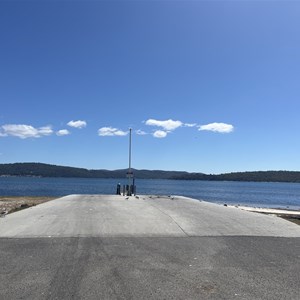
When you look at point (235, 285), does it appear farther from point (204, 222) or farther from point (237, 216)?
point (237, 216)

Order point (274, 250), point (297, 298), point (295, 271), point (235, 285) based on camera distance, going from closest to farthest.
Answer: point (297, 298) < point (235, 285) < point (295, 271) < point (274, 250)

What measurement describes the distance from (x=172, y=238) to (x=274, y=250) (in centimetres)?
268

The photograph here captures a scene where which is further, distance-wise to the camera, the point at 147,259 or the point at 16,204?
the point at 16,204

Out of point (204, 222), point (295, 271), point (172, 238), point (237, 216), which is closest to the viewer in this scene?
point (295, 271)

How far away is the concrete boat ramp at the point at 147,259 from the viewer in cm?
671

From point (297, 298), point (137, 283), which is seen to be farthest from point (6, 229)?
point (297, 298)

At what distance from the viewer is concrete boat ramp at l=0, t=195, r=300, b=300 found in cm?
671

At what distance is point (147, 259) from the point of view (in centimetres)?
895

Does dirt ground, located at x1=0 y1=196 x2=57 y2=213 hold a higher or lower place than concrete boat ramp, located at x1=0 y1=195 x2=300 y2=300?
higher

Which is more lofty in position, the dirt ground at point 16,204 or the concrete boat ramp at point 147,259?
the dirt ground at point 16,204

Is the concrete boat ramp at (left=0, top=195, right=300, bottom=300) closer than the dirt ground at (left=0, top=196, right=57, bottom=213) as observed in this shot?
Yes

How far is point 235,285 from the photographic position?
7.05 meters

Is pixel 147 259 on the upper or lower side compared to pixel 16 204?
lower

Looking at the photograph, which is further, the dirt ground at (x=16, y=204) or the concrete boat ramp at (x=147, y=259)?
the dirt ground at (x=16, y=204)
